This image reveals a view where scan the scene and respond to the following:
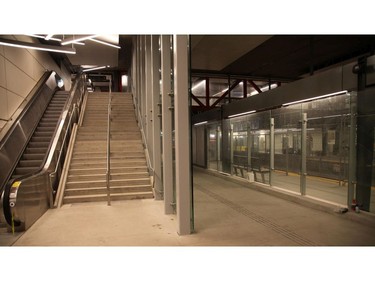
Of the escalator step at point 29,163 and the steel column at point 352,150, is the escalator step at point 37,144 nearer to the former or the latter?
the escalator step at point 29,163

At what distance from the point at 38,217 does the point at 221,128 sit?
7.26 m

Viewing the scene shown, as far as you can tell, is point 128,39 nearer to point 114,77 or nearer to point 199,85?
point 199,85

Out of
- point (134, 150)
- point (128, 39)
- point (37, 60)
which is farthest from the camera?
point (128, 39)

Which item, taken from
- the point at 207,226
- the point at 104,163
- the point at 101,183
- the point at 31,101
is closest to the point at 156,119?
the point at 101,183

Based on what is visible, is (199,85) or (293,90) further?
(199,85)

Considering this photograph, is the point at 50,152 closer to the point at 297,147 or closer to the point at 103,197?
the point at 103,197

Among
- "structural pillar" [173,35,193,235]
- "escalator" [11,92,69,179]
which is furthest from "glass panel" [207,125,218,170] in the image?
"structural pillar" [173,35,193,235]

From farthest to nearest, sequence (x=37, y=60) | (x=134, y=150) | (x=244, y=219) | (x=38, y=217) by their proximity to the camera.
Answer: (x=37, y=60), (x=134, y=150), (x=38, y=217), (x=244, y=219)

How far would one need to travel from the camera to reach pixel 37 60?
10.1m

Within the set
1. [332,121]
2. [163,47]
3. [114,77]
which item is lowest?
[332,121]

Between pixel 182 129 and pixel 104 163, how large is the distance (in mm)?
4249

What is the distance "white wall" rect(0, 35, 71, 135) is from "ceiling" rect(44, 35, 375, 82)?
2.67 meters

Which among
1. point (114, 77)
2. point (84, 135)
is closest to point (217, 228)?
point (84, 135)

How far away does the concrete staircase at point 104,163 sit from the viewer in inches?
240
